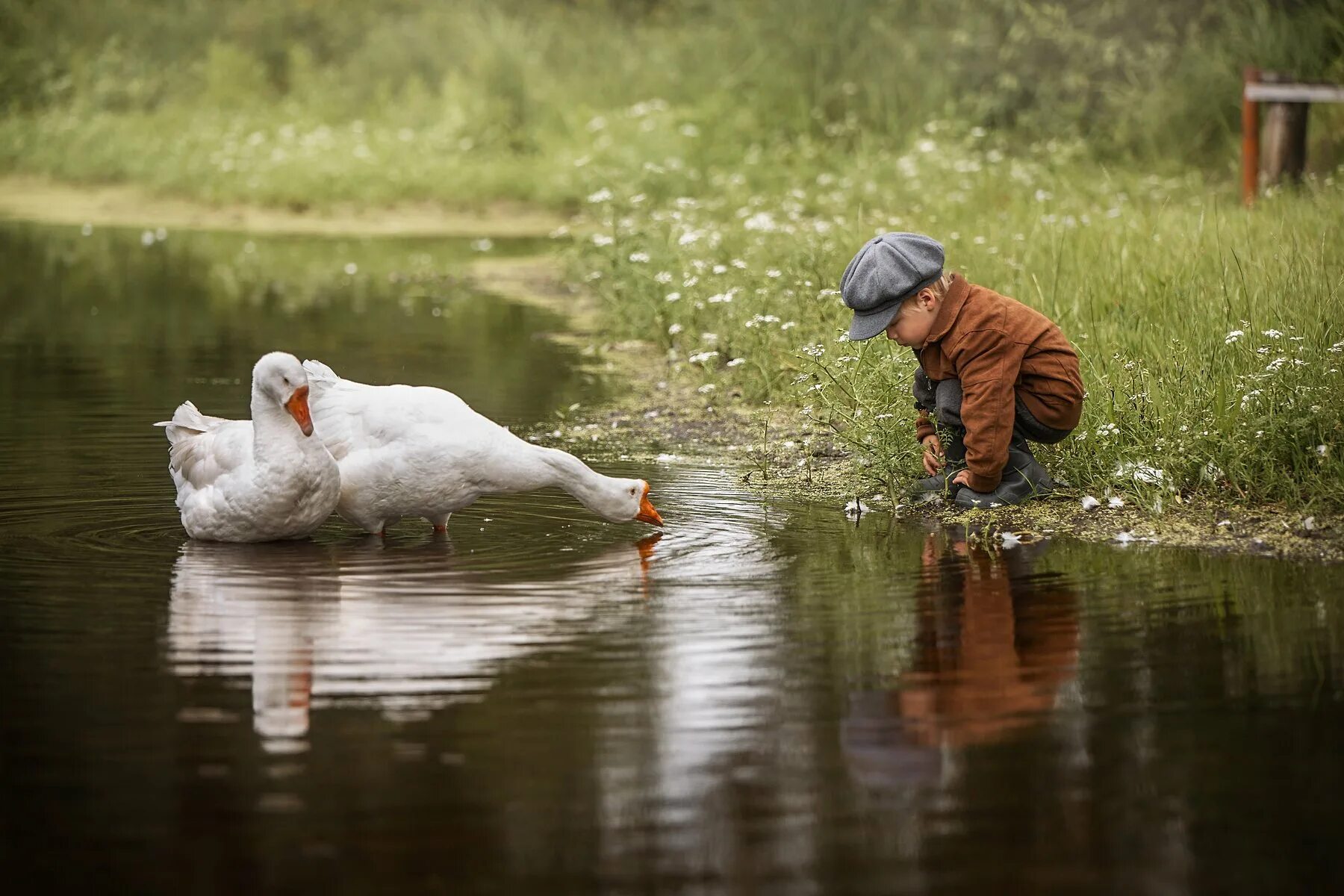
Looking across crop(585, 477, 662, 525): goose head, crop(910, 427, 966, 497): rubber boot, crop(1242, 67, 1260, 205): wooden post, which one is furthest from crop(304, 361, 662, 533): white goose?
crop(1242, 67, 1260, 205): wooden post

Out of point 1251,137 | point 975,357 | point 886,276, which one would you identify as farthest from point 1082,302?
point 1251,137

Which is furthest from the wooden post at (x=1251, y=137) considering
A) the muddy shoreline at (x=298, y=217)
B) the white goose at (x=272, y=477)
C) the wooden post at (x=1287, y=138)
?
the white goose at (x=272, y=477)

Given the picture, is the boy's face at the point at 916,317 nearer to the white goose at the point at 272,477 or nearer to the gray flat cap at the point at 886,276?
the gray flat cap at the point at 886,276

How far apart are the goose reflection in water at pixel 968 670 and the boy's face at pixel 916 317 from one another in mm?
857

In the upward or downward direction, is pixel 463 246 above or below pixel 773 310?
above

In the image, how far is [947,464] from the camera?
23.4 feet

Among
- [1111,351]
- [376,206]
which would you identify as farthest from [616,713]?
[376,206]

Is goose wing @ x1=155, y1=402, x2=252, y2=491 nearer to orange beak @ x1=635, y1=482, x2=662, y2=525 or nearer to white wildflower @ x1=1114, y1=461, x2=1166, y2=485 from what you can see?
orange beak @ x1=635, y1=482, x2=662, y2=525

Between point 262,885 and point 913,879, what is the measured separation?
124cm

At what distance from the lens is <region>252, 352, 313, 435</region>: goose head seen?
6.30 meters

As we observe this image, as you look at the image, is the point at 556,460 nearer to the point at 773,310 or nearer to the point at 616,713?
the point at 616,713

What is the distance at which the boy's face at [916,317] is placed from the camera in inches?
259

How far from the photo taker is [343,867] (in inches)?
140

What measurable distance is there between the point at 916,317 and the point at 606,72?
1780 centimetres
